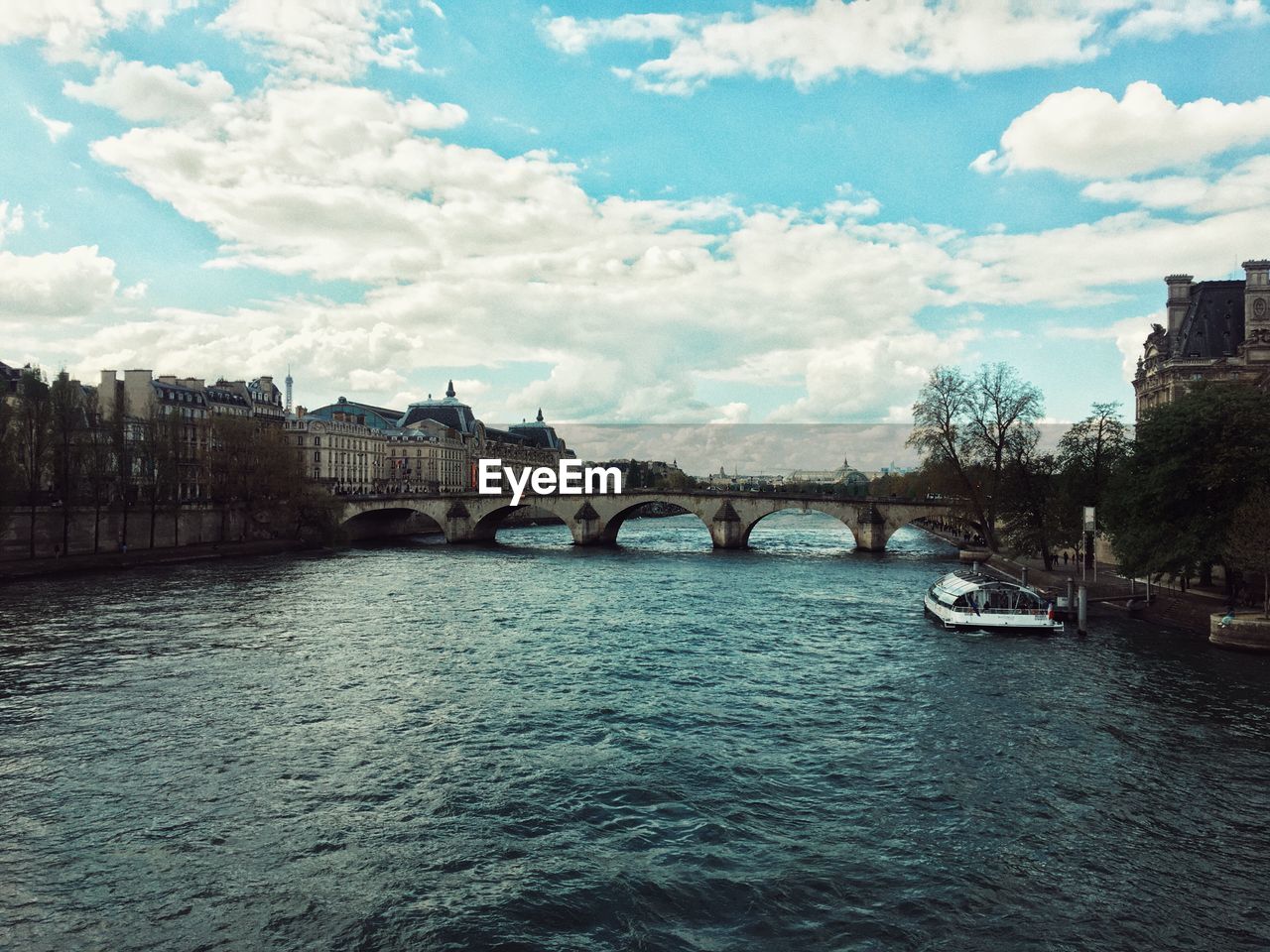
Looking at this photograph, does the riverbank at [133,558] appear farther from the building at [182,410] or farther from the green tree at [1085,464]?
the green tree at [1085,464]

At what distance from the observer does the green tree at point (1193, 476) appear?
1598 inches

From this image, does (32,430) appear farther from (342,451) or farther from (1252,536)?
(342,451)

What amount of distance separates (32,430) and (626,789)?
66975 millimetres

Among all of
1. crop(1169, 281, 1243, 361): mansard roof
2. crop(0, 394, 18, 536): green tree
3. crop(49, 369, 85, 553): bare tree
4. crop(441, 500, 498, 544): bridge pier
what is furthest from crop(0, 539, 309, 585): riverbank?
crop(1169, 281, 1243, 361): mansard roof

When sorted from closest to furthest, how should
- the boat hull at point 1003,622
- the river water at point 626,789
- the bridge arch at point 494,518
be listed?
the river water at point 626,789 < the boat hull at point 1003,622 < the bridge arch at point 494,518

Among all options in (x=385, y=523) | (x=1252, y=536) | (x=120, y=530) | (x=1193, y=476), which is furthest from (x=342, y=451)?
(x=1252, y=536)

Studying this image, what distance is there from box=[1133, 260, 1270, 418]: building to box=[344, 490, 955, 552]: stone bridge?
2221cm

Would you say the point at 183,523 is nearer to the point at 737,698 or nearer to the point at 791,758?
the point at 737,698

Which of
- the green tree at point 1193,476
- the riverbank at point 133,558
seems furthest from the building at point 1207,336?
the riverbank at point 133,558

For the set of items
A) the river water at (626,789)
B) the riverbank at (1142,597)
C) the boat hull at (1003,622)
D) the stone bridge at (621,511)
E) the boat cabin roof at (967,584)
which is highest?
the stone bridge at (621,511)

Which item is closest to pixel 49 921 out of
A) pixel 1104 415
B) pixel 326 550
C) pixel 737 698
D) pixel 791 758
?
pixel 791 758

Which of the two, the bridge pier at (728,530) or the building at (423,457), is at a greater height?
the building at (423,457)

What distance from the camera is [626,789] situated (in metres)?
21.4

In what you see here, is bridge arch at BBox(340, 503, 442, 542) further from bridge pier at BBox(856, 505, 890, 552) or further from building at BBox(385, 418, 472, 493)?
bridge pier at BBox(856, 505, 890, 552)
